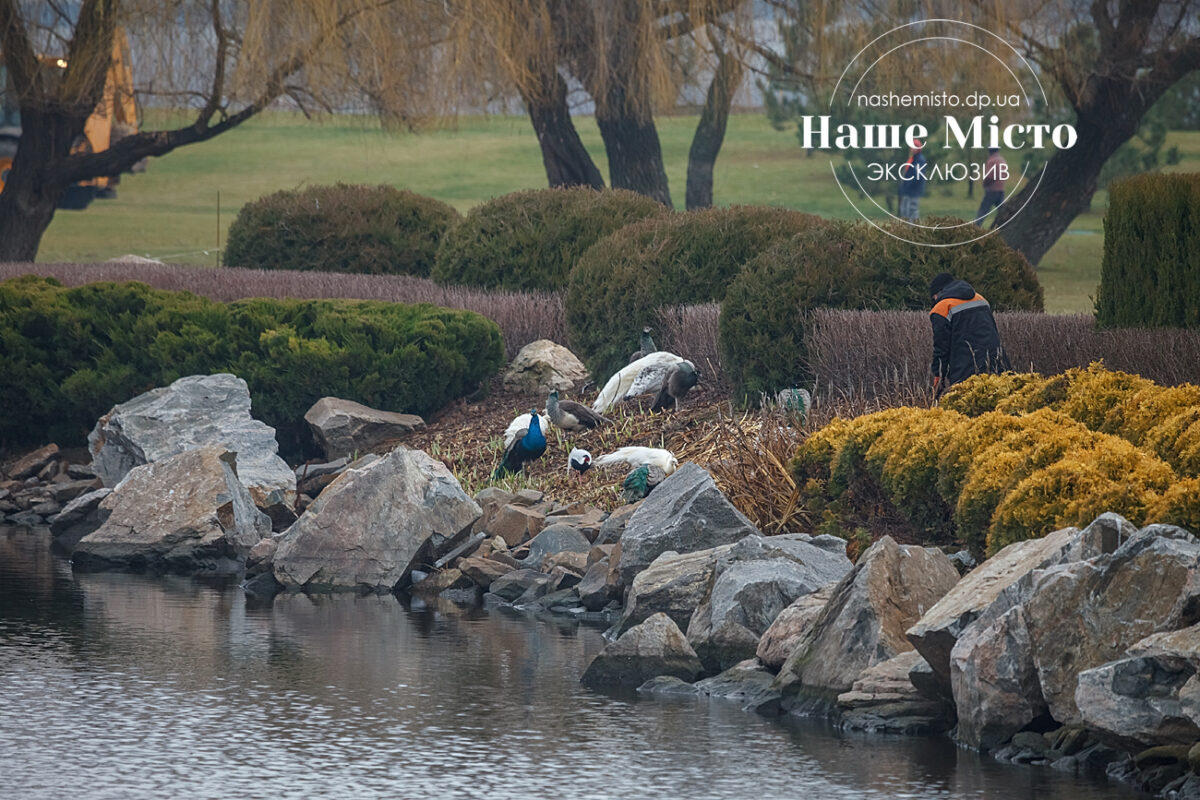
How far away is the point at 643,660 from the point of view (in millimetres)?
9008

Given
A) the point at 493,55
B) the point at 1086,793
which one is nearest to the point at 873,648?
the point at 1086,793

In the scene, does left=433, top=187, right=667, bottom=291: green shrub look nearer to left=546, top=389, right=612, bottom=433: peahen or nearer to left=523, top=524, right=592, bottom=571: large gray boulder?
left=546, top=389, right=612, bottom=433: peahen

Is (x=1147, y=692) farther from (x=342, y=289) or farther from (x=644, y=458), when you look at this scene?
(x=342, y=289)

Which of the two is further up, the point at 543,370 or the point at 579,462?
the point at 543,370

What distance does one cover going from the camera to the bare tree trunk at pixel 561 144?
26.0m

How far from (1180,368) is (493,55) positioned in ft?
40.8

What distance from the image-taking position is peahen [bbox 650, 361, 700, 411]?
15008 mm

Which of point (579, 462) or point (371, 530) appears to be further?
point (579, 462)

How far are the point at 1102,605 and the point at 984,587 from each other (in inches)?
27.9

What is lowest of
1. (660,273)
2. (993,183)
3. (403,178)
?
(660,273)

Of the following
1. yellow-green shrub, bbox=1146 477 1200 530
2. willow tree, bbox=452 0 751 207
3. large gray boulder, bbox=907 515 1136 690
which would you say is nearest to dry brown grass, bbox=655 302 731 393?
yellow-green shrub, bbox=1146 477 1200 530

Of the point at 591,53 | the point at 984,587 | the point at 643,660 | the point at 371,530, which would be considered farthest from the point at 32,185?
the point at 984,587

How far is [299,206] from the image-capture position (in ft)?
77.4

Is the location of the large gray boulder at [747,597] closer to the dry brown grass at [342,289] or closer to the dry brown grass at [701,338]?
the dry brown grass at [701,338]
